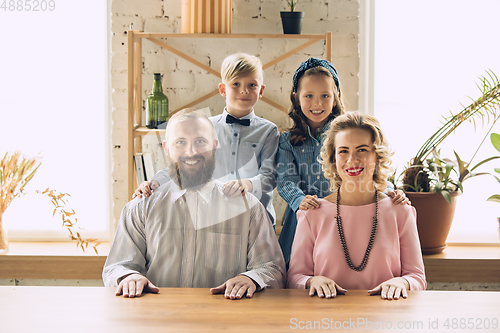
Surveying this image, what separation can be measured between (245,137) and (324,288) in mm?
731

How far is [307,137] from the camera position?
1.64 metres

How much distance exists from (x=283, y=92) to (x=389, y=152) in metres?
0.94

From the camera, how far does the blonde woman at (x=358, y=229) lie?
4.05 feet

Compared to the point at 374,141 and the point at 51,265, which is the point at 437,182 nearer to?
the point at 374,141

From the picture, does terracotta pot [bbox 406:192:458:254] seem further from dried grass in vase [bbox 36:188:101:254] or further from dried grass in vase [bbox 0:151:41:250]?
dried grass in vase [bbox 0:151:41:250]

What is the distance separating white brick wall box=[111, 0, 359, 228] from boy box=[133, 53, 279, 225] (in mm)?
428

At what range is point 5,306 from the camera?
1023 millimetres

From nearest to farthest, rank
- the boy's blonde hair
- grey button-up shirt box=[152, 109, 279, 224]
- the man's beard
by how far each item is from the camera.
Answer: the man's beard
grey button-up shirt box=[152, 109, 279, 224]
the boy's blonde hair

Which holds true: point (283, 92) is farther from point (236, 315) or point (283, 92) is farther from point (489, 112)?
point (236, 315)

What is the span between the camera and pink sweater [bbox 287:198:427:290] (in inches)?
48.5

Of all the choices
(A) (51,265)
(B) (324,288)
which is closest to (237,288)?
(B) (324,288)

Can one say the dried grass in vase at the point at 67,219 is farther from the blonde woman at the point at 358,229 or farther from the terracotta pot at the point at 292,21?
the terracotta pot at the point at 292,21

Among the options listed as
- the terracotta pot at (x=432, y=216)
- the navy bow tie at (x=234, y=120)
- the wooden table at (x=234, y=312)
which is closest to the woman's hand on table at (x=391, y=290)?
the wooden table at (x=234, y=312)

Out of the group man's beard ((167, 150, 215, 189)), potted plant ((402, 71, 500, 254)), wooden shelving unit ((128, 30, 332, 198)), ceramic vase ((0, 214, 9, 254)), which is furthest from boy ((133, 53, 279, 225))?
ceramic vase ((0, 214, 9, 254))
